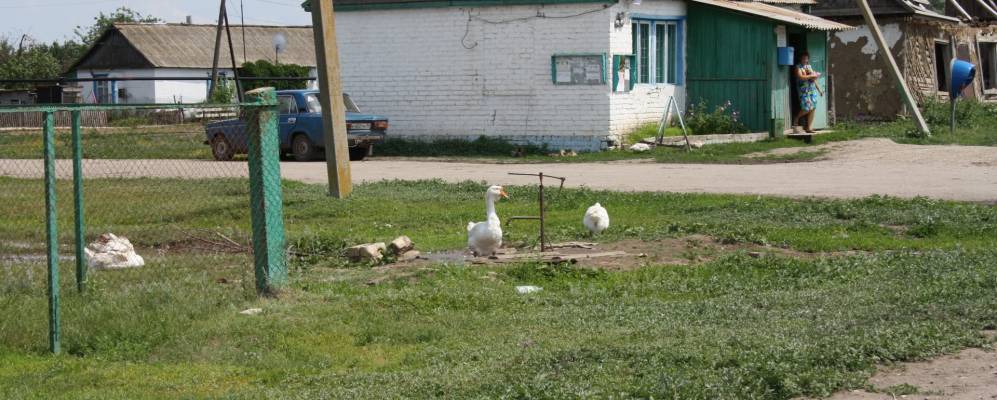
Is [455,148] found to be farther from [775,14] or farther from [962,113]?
[962,113]

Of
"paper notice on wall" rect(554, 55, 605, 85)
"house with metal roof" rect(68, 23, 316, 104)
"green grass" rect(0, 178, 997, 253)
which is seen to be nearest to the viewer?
"green grass" rect(0, 178, 997, 253)

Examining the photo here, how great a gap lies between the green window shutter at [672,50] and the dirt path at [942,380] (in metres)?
21.6

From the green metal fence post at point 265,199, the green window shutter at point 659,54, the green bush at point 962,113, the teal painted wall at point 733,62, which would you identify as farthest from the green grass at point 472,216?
the green bush at point 962,113

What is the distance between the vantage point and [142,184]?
11.4 meters

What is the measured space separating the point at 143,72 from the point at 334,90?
149 feet

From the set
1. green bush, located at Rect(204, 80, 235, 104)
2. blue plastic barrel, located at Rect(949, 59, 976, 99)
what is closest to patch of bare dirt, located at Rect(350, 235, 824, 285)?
blue plastic barrel, located at Rect(949, 59, 976, 99)

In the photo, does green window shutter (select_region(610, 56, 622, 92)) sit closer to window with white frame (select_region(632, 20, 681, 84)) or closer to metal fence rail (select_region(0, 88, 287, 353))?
window with white frame (select_region(632, 20, 681, 84))

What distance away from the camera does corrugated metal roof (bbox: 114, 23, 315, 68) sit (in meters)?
59.8

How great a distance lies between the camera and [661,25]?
27781 mm

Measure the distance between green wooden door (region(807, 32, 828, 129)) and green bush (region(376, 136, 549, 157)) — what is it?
7.42 m

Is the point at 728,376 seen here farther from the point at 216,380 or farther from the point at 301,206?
the point at 301,206

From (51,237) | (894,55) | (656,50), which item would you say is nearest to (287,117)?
(656,50)

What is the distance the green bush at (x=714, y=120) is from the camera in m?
27.2

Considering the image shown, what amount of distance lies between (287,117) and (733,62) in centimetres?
972
